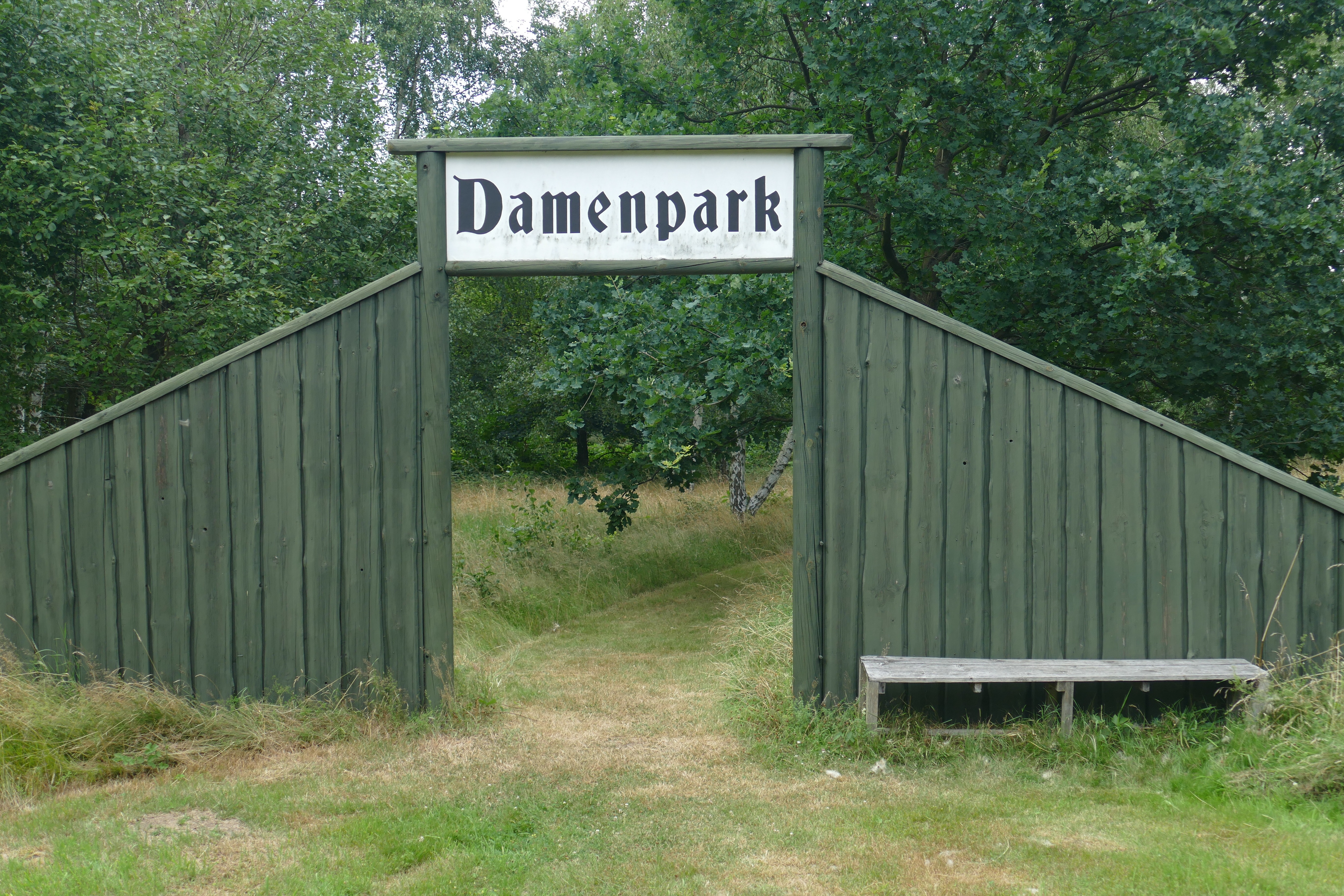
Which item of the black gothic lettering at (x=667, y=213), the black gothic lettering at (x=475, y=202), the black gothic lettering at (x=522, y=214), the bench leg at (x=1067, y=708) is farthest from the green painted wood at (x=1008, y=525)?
the black gothic lettering at (x=475, y=202)

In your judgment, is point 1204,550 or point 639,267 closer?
point 1204,550

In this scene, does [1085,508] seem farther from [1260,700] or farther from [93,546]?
[93,546]

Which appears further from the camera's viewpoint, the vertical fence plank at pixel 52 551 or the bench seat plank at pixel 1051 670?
the vertical fence plank at pixel 52 551

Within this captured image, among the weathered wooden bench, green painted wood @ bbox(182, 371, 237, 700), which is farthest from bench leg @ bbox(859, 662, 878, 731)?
green painted wood @ bbox(182, 371, 237, 700)

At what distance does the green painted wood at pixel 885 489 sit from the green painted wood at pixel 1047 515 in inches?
27.1

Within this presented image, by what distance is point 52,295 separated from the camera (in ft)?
33.1

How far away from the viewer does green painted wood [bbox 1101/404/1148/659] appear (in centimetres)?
520

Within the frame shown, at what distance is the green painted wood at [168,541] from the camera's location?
528cm

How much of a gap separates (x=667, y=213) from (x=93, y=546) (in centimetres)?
364

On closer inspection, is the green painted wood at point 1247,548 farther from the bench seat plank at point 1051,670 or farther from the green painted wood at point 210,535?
the green painted wood at point 210,535

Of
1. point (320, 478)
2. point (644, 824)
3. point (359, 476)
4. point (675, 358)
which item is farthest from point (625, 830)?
point (675, 358)

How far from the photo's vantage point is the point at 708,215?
5395mm

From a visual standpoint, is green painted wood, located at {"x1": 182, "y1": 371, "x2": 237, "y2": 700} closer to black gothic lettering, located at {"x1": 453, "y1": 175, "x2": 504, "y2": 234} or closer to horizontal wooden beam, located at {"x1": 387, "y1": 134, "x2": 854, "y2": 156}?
black gothic lettering, located at {"x1": 453, "y1": 175, "x2": 504, "y2": 234}

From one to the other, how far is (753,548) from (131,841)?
10.1 metres
